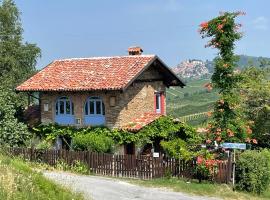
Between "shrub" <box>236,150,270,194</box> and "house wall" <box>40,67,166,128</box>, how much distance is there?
914 cm

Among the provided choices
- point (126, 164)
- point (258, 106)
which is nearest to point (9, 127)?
point (126, 164)

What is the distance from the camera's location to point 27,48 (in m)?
44.2

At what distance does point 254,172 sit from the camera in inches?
806

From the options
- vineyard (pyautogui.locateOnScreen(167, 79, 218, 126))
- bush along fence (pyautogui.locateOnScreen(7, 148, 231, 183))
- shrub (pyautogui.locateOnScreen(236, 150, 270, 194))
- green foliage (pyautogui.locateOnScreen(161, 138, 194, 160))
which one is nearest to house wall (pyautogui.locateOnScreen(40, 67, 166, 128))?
green foliage (pyautogui.locateOnScreen(161, 138, 194, 160))

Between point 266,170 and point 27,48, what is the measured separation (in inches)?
1151

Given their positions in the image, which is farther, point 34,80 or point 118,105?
point 34,80

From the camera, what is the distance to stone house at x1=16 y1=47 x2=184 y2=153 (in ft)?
92.2

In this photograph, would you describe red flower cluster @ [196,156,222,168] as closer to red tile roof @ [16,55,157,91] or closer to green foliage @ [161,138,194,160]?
green foliage @ [161,138,194,160]

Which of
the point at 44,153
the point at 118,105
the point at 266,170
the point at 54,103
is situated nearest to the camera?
the point at 266,170

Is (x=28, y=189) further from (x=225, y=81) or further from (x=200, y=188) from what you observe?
(x=225, y=81)

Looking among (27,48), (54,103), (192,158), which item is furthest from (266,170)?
(27,48)

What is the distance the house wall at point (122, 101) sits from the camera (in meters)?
28.2

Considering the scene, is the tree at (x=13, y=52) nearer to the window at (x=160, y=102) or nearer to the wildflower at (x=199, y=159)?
the window at (x=160, y=102)

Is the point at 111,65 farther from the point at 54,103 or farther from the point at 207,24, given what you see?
the point at 207,24
